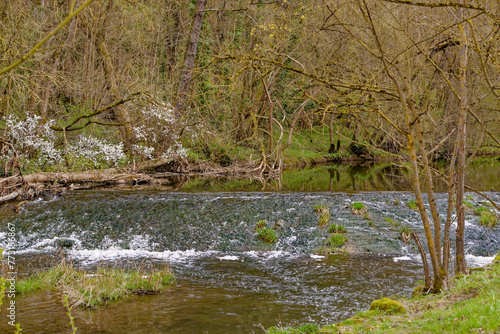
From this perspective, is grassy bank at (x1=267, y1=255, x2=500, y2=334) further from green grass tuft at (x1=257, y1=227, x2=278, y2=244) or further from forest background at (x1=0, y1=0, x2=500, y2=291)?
forest background at (x1=0, y1=0, x2=500, y2=291)

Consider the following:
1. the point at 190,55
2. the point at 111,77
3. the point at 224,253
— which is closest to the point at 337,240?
the point at 224,253

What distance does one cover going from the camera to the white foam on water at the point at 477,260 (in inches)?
372

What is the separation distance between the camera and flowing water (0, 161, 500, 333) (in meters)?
6.59

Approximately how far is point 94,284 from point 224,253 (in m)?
3.65

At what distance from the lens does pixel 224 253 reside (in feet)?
34.1

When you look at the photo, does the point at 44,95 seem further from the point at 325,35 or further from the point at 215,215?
the point at 325,35

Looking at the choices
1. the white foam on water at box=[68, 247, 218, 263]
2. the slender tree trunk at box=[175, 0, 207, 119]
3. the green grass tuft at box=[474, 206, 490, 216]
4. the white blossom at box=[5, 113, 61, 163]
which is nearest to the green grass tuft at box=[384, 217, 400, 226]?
the green grass tuft at box=[474, 206, 490, 216]

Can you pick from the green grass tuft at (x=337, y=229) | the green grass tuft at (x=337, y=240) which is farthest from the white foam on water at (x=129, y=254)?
the green grass tuft at (x=337, y=229)

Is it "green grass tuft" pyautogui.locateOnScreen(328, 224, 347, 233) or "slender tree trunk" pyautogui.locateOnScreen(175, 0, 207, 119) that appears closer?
"green grass tuft" pyautogui.locateOnScreen(328, 224, 347, 233)

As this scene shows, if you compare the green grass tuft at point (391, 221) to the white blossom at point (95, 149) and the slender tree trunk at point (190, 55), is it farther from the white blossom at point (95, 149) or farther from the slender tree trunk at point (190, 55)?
the white blossom at point (95, 149)

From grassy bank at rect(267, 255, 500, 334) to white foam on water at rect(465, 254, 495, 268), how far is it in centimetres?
319

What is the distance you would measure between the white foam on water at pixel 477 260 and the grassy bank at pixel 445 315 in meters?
3.19

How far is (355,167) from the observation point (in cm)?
2544

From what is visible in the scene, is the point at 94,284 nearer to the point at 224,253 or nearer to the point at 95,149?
the point at 224,253
